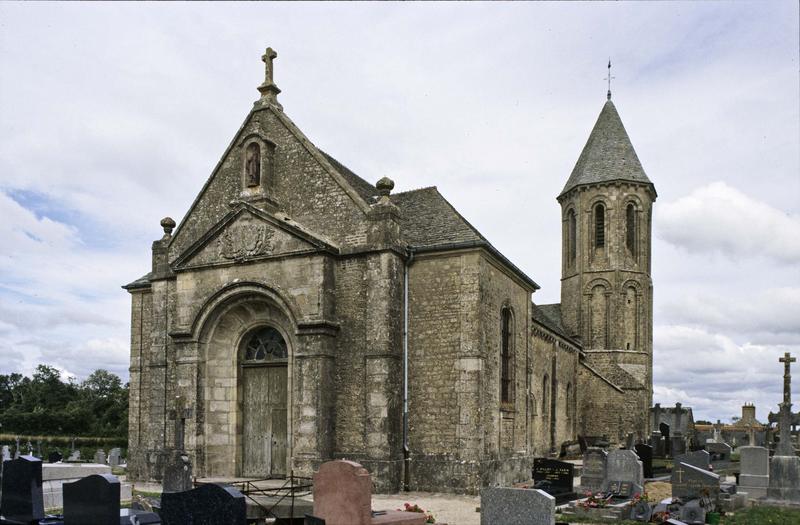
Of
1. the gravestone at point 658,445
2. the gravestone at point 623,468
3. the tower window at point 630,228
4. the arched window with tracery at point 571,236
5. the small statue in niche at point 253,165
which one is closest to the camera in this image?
the gravestone at point 623,468

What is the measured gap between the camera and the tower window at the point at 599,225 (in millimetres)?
40812

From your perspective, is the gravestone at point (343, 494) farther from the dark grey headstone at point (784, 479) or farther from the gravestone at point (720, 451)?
the gravestone at point (720, 451)

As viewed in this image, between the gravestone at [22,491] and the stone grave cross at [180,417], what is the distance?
812 centimetres

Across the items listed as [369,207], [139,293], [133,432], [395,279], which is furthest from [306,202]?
[133,432]

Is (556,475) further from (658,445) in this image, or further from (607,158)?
(607,158)

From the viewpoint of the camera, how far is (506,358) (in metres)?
21.3

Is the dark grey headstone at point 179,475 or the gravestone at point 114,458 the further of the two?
the gravestone at point 114,458

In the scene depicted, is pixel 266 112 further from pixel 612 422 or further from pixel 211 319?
pixel 612 422

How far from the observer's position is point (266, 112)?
20734 millimetres

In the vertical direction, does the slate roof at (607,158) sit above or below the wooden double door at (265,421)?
above

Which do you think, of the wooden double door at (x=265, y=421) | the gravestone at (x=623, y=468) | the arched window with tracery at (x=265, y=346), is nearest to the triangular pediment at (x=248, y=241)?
the arched window with tracery at (x=265, y=346)

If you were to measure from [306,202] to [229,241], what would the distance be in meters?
2.37

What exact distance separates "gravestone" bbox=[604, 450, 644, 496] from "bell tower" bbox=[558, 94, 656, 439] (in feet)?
71.7

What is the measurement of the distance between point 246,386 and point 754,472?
13.5 m
